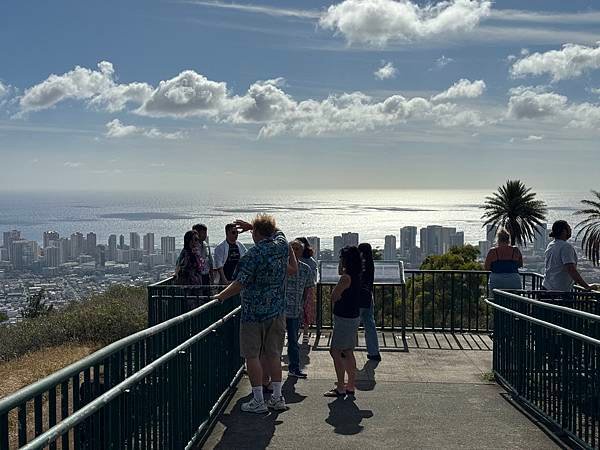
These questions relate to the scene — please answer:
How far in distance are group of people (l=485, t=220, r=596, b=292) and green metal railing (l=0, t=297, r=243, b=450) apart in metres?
4.89

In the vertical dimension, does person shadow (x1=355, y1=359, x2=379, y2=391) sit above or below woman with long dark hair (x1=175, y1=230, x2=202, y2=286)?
below

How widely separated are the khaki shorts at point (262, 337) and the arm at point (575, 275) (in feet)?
15.2

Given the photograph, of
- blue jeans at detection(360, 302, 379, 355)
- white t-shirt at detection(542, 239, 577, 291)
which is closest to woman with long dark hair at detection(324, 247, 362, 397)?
blue jeans at detection(360, 302, 379, 355)

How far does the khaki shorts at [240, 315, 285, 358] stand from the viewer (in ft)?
25.1

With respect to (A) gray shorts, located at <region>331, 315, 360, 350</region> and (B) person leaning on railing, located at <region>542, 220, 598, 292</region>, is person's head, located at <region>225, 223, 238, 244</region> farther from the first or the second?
(B) person leaning on railing, located at <region>542, 220, 598, 292</region>

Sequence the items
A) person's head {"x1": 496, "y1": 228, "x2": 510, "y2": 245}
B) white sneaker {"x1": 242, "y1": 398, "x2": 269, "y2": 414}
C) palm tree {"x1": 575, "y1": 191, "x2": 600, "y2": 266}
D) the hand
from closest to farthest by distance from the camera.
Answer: white sneaker {"x1": 242, "y1": 398, "x2": 269, "y2": 414}, the hand, person's head {"x1": 496, "y1": 228, "x2": 510, "y2": 245}, palm tree {"x1": 575, "y1": 191, "x2": 600, "y2": 266}

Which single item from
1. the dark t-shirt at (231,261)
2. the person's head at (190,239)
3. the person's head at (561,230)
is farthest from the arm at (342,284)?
the person's head at (561,230)

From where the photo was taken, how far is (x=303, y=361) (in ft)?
35.2

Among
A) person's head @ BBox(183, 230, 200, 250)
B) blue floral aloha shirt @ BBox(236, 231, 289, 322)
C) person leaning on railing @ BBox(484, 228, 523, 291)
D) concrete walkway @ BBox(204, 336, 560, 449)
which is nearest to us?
concrete walkway @ BBox(204, 336, 560, 449)

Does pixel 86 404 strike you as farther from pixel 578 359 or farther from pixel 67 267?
pixel 67 267

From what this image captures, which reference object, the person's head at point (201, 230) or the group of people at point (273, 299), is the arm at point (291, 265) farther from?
the person's head at point (201, 230)

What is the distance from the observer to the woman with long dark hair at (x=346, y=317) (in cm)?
834

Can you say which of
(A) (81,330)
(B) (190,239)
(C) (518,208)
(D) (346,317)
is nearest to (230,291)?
(D) (346,317)

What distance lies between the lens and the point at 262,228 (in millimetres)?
7617
